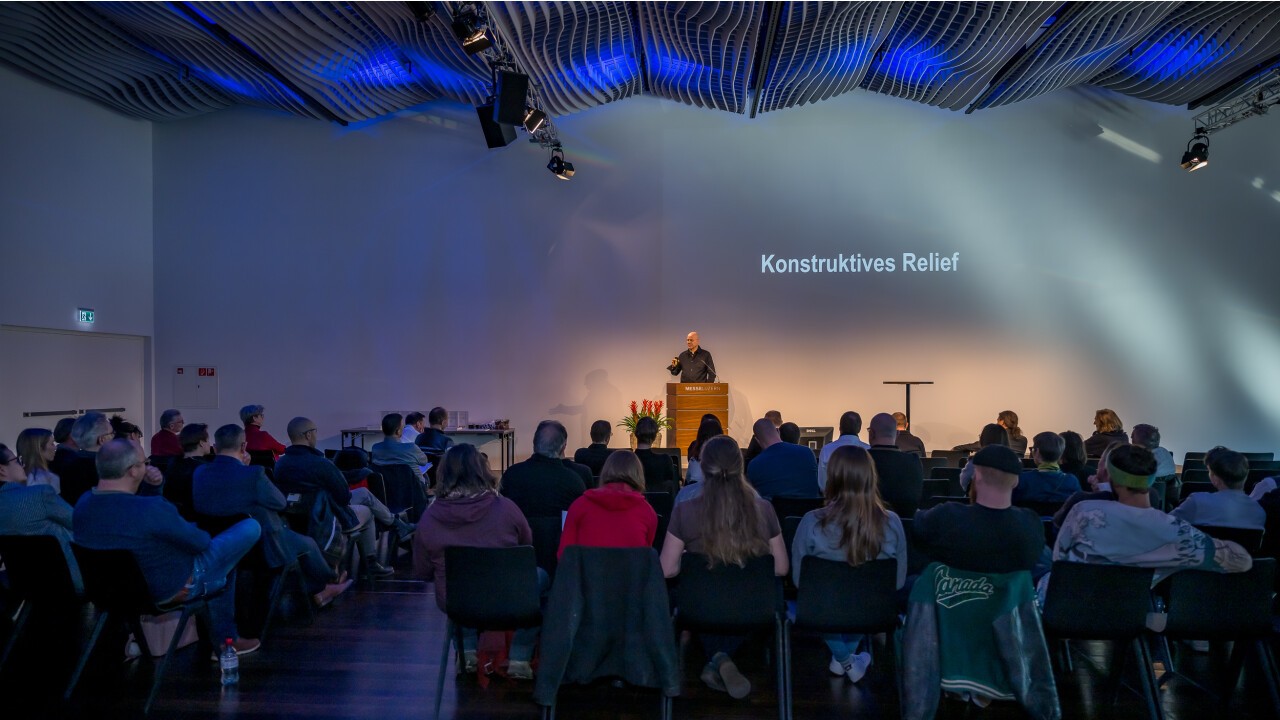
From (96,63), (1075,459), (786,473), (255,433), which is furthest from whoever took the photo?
(96,63)

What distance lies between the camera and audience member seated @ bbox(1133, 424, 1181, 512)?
5.10 meters

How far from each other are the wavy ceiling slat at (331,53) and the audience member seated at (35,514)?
224 inches

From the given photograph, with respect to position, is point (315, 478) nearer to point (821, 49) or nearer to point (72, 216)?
point (821, 49)

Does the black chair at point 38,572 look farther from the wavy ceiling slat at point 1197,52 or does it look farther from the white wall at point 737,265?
the wavy ceiling slat at point 1197,52

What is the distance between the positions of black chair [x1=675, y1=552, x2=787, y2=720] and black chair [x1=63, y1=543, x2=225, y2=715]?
2275 millimetres

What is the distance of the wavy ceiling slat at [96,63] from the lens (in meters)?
7.98

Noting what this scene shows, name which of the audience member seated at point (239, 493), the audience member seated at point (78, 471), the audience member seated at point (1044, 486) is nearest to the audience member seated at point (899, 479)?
the audience member seated at point (1044, 486)

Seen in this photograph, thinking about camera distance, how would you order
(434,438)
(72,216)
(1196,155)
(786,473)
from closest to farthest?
1. (786,473)
2. (434,438)
3. (1196,155)
4. (72,216)

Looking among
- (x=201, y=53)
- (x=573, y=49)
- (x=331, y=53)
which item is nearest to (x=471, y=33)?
(x=573, y=49)

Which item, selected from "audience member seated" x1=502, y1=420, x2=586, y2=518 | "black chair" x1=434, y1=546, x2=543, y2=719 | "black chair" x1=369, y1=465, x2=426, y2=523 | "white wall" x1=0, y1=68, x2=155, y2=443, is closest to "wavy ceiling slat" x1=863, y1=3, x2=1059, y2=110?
"audience member seated" x1=502, y1=420, x2=586, y2=518

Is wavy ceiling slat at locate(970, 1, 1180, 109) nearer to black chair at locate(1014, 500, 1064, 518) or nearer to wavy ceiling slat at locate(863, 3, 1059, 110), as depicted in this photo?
wavy ceiling slat at locate(863, 3, 1059, 110)

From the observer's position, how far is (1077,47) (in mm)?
8680

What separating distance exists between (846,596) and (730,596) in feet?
1.55

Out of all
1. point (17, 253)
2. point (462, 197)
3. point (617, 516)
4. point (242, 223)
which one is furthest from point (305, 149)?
point (617, 516)
